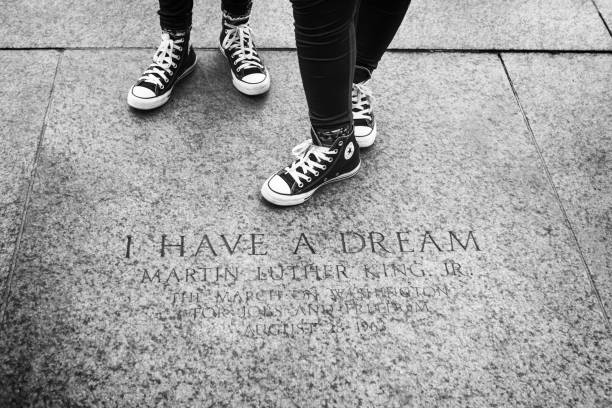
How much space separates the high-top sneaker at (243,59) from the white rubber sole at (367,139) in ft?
1.90

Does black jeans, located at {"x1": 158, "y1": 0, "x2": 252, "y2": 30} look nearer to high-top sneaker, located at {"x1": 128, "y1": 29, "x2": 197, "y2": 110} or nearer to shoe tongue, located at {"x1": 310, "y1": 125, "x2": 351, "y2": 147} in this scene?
high-top sneaker, located at {"x1": 128, "y1": 29, "x2": 197, "y2": 110}

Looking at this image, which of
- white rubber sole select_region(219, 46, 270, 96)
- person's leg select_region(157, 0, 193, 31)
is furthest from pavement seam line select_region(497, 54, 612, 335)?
person's leg select_region(157, 0, 193, 31)

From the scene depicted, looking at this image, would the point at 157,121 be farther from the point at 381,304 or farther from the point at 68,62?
the point at 381,304

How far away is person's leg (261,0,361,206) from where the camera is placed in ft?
4.72

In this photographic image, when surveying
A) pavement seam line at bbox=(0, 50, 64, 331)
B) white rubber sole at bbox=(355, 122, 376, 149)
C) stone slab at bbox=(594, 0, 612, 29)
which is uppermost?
stone slab at bbox=(594, 0, 612, 29)

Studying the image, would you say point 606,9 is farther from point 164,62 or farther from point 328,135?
point 164,62

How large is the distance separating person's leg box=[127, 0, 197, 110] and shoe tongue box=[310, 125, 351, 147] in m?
0.87

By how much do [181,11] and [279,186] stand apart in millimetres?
1004

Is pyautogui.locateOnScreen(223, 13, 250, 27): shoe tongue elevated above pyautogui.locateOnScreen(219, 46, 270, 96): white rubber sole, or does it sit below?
above

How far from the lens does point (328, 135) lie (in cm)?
183

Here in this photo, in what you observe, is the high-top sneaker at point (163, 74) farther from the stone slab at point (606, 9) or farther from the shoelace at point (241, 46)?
the stone slab at point (606, 9)

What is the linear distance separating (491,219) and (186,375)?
4.44 feet

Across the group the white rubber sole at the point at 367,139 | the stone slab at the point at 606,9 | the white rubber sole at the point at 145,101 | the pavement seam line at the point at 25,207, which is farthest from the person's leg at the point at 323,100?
the stone slab at the point at 606,9

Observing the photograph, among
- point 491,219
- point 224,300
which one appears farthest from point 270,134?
point 491,219
